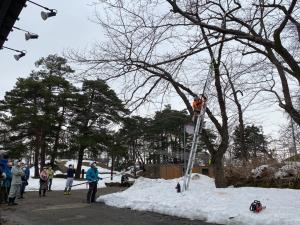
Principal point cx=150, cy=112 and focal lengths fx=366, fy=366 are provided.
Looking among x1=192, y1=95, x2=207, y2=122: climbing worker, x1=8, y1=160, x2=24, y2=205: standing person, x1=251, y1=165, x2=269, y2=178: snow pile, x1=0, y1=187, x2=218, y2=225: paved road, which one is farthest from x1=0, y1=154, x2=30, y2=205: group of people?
x1=251, y1=165, x2=269, y2=178: snow pile

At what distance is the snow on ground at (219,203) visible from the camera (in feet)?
29.5

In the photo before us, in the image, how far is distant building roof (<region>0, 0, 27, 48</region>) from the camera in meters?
9.00

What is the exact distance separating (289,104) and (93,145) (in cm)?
2922

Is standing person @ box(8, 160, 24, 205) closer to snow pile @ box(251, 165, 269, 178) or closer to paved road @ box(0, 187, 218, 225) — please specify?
paved road @ box(0, 187, 218, 225)

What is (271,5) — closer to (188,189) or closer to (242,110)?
(188,189)

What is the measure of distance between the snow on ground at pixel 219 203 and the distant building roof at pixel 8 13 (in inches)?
278

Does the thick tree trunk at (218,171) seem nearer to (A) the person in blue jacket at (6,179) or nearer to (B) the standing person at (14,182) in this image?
(B) the standing person at (14,182)

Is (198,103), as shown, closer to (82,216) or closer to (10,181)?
(82,216)

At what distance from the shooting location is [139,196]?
14.4m

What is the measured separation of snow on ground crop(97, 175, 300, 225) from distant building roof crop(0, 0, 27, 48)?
7.07 meters

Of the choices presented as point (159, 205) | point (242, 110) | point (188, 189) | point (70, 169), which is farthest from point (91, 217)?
point (242, 110)

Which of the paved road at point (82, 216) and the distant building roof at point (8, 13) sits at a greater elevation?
the distant building roof at point (8, 13)

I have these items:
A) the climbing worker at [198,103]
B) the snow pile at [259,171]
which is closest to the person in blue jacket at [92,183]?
the climbing worker at [198,103]

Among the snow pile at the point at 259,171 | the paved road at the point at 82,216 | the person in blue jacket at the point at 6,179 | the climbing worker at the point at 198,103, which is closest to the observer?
the paved road at the point at 82,216
